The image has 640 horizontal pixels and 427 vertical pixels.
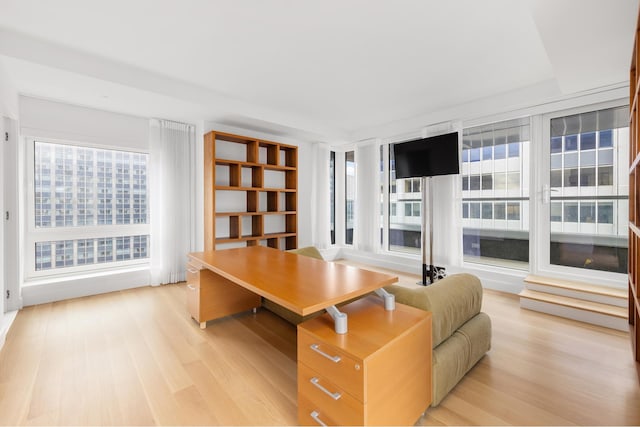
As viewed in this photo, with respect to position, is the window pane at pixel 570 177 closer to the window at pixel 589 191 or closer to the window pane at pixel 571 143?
the window at pixel 589 191

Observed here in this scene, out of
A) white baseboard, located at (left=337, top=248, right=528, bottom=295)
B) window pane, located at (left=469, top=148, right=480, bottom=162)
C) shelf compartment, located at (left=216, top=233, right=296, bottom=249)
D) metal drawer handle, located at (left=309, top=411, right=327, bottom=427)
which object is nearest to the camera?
metal drawer handle, located at (left=309, top=411, right=327, bottom=427)

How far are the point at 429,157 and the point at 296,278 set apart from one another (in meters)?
2.95

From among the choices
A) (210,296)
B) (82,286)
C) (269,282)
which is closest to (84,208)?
(82,286)

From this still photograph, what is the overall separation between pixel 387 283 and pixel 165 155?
3.68 m

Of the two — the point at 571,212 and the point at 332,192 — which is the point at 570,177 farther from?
the point at 332,192

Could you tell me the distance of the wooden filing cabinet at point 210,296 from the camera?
8.37 feet

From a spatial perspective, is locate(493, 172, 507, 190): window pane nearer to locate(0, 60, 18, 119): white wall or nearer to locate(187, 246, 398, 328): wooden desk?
locate(187, 246, 398, 328): wooden desk

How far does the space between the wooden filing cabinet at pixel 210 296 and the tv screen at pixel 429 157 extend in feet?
9.44

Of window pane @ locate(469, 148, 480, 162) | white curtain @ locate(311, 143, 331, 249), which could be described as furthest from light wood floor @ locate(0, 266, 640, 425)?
white curtain @ locate(311, 143, 331, 249)

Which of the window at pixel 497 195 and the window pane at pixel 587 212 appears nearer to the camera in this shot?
the window pane at pixel 587 212

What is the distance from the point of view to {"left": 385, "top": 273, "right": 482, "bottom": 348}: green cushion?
162 cm

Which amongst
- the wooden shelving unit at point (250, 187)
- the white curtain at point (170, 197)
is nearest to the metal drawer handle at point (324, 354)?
the wooden shelving unit at point (250, 187)

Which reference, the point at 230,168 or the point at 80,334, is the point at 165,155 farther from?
the point at 80,334

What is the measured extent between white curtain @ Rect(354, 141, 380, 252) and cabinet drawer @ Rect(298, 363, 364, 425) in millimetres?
3963
